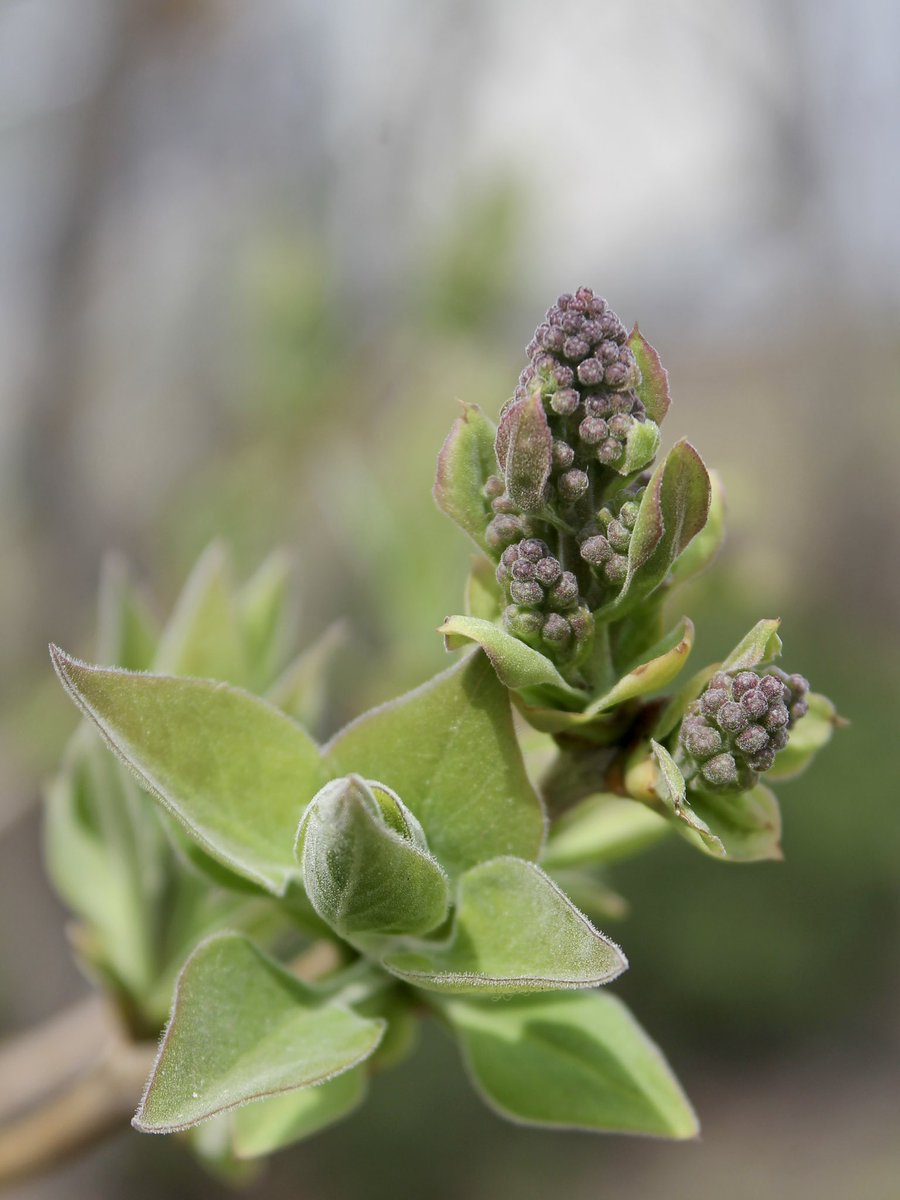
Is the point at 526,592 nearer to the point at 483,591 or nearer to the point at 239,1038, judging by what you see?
the point at 483,591

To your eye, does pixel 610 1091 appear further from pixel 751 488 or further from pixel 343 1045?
pixel 751 488

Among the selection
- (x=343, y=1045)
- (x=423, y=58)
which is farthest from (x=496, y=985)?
(x=423, y=58)

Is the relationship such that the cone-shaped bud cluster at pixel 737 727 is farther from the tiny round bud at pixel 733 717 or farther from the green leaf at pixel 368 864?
the green leaf at pixel 368 864

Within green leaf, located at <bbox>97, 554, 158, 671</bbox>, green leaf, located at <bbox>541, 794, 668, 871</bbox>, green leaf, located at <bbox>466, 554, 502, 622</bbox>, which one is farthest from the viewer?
green leaf, located at <bbox>97, 554, 158, 671</bbox>

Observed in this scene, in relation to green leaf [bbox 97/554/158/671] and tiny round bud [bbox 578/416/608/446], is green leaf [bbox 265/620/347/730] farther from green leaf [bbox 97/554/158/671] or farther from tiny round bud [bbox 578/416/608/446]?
tiny round bud [bbox 578/416/608/446]

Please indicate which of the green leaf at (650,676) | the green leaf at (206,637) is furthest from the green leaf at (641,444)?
the green leaf at (206,637)

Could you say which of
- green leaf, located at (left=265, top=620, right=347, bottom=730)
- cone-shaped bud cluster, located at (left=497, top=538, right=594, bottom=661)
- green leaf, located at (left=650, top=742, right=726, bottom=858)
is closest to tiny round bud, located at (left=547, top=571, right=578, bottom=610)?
cone-shaped bud cluster, located at (left=497, top=538, right=594, bottom=661)
